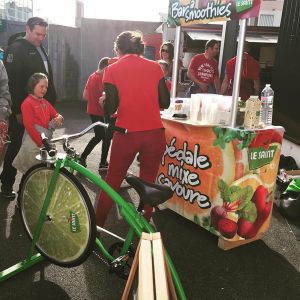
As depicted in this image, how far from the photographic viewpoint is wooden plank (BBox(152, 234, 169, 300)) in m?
1.45

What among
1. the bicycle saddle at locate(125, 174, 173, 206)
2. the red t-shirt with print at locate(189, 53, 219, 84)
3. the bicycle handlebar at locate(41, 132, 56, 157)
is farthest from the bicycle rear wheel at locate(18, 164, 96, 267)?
the red t-shirt with print at locate(189, 53, 219, 84)

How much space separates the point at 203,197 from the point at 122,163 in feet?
2.83

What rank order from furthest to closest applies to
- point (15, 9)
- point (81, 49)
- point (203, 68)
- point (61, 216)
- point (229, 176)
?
point (15, 9) < point (81, 49) < point (203, 68) < point (229, 176) < point (61, 216)

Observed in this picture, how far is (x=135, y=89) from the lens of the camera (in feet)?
9.11

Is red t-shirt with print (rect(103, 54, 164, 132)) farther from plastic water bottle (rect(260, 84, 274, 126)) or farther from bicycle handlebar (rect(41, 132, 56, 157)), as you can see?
plastic water bottle (rect(260, 84, 274, 126))

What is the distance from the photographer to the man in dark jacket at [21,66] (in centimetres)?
360

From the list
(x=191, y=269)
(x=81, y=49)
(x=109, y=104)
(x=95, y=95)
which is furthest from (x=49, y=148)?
(x=81, y=49)

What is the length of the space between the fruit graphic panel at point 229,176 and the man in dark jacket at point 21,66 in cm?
160

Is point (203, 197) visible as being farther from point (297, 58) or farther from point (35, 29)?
point (297, 58)

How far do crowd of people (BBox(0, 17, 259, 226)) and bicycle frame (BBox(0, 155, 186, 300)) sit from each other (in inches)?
14.2

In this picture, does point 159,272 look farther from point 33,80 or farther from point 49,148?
point 33,80

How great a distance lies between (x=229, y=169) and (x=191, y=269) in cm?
87

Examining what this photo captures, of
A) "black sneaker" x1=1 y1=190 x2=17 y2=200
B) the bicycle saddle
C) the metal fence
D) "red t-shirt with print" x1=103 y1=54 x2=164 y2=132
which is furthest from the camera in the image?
the metal fence

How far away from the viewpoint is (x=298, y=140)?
520 cm
